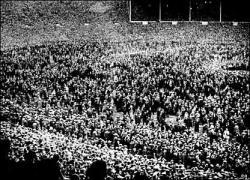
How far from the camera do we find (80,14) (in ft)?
111

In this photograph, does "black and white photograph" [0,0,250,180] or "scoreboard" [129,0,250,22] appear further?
"scoreboard" [129,0,250,22]

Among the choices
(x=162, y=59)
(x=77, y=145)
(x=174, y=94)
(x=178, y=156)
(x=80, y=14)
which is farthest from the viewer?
(x=80, y=14)

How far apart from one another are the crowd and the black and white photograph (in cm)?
4

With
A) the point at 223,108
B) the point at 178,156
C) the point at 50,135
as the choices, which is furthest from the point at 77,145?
the point at 223,108

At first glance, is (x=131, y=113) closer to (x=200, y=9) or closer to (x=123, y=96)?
(x=123, y=96)

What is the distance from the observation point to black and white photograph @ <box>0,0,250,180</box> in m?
8.53

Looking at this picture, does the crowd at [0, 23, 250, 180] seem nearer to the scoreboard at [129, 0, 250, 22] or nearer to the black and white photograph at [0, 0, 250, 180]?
the black and white photograph at [0, 0, 250, 180]

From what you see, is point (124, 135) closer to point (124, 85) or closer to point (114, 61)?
point (124, 85)

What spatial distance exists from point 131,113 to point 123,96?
136cm

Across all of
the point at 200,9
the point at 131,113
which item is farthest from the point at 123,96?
the point at 200,9

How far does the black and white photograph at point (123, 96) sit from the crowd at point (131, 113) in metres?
0.04

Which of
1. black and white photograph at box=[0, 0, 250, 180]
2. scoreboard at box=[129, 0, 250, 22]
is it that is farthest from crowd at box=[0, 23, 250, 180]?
scoreboard at box=[129, 0, 250, 22]

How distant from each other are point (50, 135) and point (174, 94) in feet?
22.5

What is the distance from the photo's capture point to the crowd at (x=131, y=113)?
880cm
